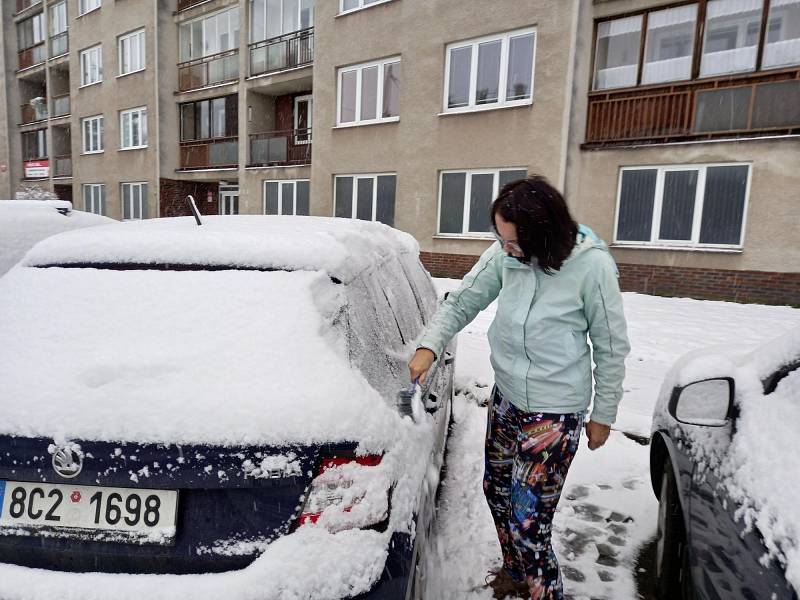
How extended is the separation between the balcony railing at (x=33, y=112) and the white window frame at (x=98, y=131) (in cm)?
532

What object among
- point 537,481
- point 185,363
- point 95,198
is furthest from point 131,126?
point 537,481

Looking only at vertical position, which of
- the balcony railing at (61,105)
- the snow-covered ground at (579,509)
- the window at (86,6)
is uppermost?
the window at (86,6)

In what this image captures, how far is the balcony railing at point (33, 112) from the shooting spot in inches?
1129

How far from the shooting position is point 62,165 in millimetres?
26969

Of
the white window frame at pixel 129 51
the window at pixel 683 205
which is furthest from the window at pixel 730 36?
the white window frame at pixel 129 51

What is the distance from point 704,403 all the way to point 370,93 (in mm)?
14403

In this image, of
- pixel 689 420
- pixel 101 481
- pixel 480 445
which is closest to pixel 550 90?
pixel 480 445

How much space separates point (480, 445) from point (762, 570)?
2.64 meters

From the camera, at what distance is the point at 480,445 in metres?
4.07

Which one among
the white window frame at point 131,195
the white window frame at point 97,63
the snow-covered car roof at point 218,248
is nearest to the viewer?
the snow-covered car roof at point 218,248

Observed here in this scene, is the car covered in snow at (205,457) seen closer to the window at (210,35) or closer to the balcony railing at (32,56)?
the window at (210,35)

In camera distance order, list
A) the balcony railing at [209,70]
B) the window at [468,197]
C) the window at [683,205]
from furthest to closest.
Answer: the balcony railing at [209,70], the window at [468,197], the window at [683,205]

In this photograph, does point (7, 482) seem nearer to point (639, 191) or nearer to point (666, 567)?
point (666, 567)

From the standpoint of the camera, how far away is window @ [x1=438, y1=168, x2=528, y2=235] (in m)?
13.2
